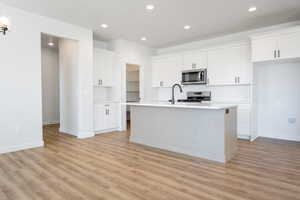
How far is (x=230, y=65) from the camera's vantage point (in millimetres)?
4930

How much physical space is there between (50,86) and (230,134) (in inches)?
256

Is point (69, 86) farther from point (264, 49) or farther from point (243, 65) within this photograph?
point (264, 49)

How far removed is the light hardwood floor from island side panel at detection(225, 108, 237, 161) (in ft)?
0.54

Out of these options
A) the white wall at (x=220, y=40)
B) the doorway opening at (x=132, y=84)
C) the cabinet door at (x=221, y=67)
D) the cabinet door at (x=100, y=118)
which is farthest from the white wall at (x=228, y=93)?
the cabinet door at (x=100, y=118)

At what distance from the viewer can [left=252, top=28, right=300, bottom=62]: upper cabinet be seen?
150 inches

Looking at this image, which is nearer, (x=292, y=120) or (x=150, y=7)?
(x=150, y=7)

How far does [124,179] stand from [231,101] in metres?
3.92

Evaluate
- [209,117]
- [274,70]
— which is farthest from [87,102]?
[274,70]

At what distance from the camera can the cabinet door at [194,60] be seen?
5.45 metres

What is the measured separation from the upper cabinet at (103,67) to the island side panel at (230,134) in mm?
3692

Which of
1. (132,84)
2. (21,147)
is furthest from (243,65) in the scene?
(21,147)

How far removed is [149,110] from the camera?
3.99 m

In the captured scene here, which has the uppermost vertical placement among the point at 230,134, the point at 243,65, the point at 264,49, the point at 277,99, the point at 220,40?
the point at 220,40

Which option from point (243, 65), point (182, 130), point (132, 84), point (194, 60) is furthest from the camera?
point (132, 84)
